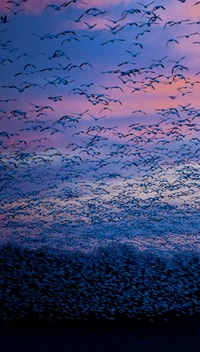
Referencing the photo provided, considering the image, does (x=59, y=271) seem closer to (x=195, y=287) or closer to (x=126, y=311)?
(x=126, y=311)

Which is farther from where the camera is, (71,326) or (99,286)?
(99,286)

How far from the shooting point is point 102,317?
38.8 metres

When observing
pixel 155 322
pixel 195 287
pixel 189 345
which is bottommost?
pixel 189 345

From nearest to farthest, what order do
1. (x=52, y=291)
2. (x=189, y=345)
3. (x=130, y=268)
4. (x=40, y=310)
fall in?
1. (x=189, y=345)
2. (x=40, y=310)
3. (x=52, y=291)
4. (x=130, y=268)

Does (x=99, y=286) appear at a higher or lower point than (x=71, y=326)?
higher

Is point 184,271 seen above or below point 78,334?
above

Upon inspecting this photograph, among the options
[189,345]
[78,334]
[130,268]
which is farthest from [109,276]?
[189,345]

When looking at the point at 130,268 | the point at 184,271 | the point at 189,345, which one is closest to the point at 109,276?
the point at 130,268

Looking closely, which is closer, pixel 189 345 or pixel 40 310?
pixel 189 345

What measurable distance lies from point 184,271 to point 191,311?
2.76m

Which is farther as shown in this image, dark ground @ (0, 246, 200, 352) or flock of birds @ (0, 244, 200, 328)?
flock of birds @ (0, 244, 200, 328)

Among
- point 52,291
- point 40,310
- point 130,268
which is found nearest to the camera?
point 40,310

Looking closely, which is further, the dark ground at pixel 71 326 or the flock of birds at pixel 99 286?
the flock of birds at pixel 99 286

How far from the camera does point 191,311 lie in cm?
3962
